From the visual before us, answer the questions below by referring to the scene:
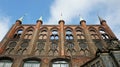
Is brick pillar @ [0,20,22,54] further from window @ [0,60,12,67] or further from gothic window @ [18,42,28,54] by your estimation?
gothic window @ [18,42,28,54]

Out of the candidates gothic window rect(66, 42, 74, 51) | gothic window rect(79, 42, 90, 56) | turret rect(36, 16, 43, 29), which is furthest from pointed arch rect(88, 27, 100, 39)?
turret rect(36, 16, 43, 29)

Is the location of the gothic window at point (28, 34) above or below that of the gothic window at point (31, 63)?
above

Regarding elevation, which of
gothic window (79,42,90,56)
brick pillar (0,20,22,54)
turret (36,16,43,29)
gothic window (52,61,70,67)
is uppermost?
turret (36,16,43,29)

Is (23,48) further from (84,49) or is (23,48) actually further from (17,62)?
(84,49)

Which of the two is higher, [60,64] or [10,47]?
[10,47]

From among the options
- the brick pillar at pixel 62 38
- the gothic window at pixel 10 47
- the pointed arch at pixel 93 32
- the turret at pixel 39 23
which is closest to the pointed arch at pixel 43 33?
the turret at pixel 39 23

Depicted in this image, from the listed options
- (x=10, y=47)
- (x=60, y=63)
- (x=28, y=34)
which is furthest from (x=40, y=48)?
(x=28, y=34)

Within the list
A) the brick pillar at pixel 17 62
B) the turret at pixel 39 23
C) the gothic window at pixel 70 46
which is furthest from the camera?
the turret at pixel 39 23

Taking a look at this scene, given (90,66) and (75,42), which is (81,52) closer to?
(75,42)

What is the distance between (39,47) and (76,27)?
24.0 ft

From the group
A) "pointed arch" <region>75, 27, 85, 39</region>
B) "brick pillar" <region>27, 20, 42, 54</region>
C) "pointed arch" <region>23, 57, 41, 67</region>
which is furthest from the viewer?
"pointed arch" <region>75, 27, 85, 39</region>

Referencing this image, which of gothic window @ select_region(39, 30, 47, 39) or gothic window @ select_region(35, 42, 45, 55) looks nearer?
gothic window @ select_region(35, 42, 45, 55)

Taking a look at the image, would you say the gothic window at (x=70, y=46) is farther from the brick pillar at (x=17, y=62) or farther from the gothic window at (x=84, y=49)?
the brick pillar at (x=17, y=62)

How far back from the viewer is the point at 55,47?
22125mm
